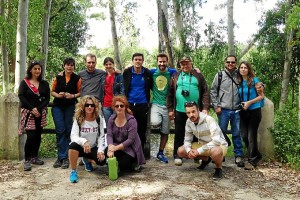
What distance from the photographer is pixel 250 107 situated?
6.15 meters

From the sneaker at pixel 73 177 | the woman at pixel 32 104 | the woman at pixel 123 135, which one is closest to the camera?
the sneaker at pixel 73 177

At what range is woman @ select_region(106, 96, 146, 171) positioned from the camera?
559 centimetres

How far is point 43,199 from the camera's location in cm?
470

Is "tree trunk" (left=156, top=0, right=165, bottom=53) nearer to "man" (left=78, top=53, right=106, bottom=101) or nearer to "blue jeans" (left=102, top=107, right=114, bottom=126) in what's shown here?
"man" (left=78, top=53, right=106, bottom=101)

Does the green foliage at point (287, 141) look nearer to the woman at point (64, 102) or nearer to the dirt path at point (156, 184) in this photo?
the dirt path at point (156, 184)

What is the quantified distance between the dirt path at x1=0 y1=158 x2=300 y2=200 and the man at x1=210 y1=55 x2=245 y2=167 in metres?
0.73

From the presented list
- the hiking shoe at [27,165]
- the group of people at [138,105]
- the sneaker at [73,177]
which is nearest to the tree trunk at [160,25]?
the group of people at [138,105]

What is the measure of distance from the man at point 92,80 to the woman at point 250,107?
2.50 metres

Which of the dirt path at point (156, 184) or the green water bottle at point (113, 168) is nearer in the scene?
the dirt path at point (156, 184)

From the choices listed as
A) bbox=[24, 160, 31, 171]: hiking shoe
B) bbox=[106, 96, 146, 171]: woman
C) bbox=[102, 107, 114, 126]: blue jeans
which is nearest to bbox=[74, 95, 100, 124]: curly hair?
bbox=[106, 96, 146, 171]: woman

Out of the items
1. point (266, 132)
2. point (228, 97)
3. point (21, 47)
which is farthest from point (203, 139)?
point (21, 47)

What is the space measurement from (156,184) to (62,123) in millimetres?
2041

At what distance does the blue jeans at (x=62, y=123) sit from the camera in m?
6.12

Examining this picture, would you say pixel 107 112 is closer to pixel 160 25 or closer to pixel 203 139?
pixel 203 139
